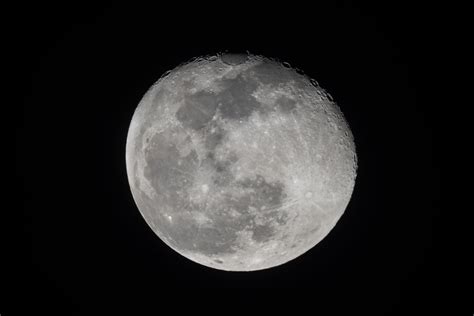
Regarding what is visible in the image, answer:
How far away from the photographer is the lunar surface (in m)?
3.04

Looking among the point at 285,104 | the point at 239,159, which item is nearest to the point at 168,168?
the point at 239,159


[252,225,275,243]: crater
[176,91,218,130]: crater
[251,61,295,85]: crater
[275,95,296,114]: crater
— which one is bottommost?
[252,225,275,243]: crater

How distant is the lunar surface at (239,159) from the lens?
3035 mm

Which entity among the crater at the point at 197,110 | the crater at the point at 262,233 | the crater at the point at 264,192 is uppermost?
the crater at the point at 197,110

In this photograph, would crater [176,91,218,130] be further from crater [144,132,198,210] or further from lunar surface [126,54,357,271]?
crater [144,132,198,210]

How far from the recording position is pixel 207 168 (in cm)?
303

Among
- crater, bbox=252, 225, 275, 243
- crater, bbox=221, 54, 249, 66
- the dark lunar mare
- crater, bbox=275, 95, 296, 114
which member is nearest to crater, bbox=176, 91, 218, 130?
the dark lunar mare

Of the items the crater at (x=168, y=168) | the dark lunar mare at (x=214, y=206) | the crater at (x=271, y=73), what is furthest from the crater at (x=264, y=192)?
the crater at (x=271, y=73)

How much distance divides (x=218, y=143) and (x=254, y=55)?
2.99 ft

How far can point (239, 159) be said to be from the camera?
3012 millimetres

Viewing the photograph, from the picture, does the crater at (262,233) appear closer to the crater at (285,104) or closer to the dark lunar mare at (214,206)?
the dark lunar mare at (214,206)

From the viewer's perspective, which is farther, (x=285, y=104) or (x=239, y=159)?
(x=285, y=104)

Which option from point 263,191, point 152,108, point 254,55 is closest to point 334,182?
point 263,191

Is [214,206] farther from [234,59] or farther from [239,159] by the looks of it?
[234,59]
